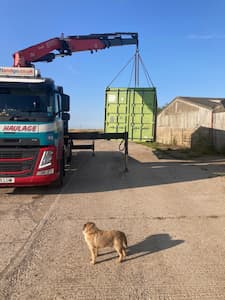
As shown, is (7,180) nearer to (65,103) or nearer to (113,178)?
(65,103)

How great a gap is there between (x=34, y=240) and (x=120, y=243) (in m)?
1.55

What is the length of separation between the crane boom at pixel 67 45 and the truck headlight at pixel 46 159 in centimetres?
636

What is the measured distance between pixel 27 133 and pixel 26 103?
0.88 m

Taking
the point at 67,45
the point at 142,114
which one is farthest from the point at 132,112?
the point at 67,45

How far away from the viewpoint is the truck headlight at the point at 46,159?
7.91 meters

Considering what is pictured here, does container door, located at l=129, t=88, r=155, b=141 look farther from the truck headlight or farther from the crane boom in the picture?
the truck headlight

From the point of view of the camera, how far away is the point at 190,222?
6035 mm

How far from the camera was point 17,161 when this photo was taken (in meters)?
7.85

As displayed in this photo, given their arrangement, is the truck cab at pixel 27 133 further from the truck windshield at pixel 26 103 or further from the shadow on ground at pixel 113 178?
the shadow on ground at pixel 113 178

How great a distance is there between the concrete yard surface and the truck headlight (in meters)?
0.86

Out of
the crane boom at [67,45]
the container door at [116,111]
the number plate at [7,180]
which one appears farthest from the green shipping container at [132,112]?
the number plate at [7,180]

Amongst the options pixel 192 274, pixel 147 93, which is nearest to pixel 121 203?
pixel 192 274

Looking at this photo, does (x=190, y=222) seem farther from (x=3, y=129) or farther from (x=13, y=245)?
(x=3, y=129)

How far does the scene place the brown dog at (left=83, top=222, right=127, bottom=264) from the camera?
4.24 meters
